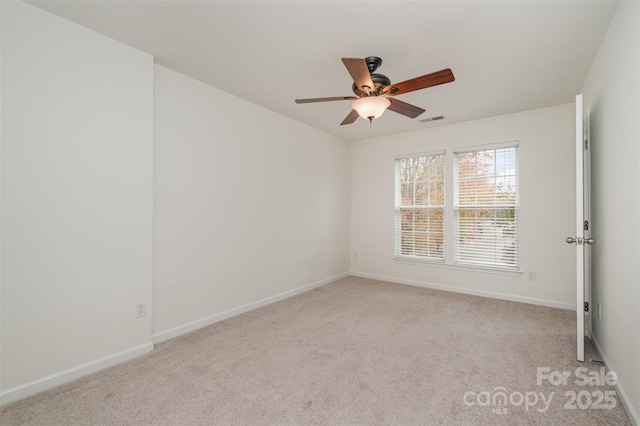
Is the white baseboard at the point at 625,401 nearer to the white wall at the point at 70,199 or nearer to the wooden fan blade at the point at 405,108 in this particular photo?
the wooden fan blade at the point at 405,108

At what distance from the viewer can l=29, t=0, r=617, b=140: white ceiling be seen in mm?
2012

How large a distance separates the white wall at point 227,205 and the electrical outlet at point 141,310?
18 cm

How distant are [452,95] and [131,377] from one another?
13.4ft

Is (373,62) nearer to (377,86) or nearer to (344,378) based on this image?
(377,86)

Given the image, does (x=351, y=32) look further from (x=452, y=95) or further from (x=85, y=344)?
(x=85, y=344)

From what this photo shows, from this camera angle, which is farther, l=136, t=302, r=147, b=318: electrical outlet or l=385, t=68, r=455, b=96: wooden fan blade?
l=136, t=302, r=147, b=318: electrical outlet

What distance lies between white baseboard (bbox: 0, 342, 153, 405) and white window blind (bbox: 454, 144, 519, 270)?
420 centimetres

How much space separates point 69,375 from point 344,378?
78.4 inches

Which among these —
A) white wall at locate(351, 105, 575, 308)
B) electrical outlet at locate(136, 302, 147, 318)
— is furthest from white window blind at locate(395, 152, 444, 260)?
electrical outlet at locate(136, 302, 147, 318)

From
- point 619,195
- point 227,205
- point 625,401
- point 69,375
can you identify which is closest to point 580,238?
point 619,195

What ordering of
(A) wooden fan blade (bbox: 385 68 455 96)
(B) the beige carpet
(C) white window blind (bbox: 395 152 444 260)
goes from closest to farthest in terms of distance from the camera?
(B) the beige carpet, (A) wooden fan blade (bbox: 385 68 455 96), (C) white window blind (bbox: 395 152 444 260)

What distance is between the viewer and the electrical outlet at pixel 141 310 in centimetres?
255

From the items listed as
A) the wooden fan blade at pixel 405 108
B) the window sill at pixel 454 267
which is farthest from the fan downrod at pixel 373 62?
the window sill at pixel 454 267

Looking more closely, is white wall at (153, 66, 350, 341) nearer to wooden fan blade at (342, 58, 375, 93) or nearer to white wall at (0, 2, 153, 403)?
white wall at (0, 2, 153, 403)
